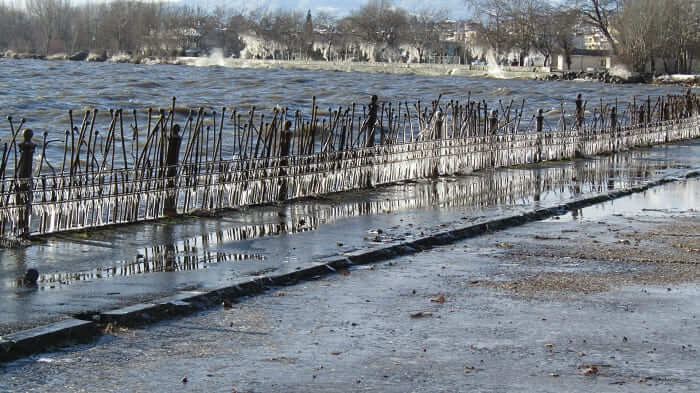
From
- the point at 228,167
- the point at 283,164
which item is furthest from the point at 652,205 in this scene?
the point at 228,167

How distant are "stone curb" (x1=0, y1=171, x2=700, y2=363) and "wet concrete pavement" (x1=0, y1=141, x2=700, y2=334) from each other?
8.6 inches

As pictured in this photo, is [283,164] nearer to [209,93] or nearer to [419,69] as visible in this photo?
[209,93]

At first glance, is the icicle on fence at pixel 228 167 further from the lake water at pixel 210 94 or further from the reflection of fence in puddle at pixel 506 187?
the lake water at pixel 210 94

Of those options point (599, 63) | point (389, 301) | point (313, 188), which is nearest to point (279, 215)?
point (313, 188)

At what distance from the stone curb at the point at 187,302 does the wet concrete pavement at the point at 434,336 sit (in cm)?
15

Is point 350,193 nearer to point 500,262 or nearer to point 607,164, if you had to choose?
point 500,262

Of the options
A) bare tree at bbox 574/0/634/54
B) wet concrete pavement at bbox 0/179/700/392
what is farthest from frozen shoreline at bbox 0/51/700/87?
wet concrete pavement at bbox 0/179/700/392

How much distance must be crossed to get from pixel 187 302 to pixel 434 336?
7.30 ft

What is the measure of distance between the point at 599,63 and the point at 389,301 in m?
157

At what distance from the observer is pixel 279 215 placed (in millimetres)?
14953

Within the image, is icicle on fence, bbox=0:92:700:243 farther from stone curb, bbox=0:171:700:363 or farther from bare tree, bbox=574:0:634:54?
bare tree, bbox=574:0:634:54

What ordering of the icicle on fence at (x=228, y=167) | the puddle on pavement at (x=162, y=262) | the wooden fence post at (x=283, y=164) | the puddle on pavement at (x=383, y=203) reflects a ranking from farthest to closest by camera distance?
the wooden fence post at (x=283, y=164)
the icicle on fence at (x=228, y=167)
the puddle on pavement at (x=383, y=203)
the puddle on pavement at (x=162, y=262)

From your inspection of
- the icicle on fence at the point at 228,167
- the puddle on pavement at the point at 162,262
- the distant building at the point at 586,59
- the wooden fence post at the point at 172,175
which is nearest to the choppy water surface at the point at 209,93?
the icicle on fence at the point at 228,167

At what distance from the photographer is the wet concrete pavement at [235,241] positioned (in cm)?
942
